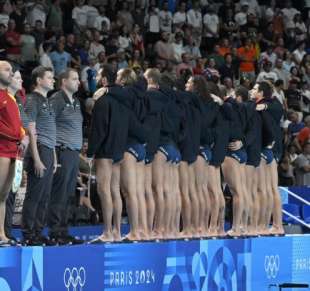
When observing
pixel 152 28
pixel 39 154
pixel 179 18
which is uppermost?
pixel 179 18

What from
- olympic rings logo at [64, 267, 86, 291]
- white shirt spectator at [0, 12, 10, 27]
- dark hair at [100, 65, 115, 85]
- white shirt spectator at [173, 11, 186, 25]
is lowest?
olympic rings logo at [64, 267, 86, 291]

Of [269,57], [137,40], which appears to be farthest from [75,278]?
[269,57]

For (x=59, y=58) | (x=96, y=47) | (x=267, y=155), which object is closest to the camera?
(x=267, y=155)

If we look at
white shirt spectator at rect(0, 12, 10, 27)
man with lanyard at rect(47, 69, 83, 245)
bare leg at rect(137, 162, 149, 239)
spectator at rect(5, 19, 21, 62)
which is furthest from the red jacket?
white shirt spectator at rect(0, 12, 10, 27)

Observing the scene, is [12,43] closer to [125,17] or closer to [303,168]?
[125,17]

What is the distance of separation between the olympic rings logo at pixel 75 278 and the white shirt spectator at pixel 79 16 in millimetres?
13298

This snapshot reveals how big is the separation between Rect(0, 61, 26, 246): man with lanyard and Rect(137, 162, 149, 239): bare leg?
274cm

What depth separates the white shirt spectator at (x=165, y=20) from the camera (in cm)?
2853

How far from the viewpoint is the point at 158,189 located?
15930 mm

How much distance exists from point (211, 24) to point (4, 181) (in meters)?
17.5

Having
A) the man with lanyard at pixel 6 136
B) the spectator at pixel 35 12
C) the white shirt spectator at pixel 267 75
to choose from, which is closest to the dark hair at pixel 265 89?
the man with lanyard at pixel 6 136

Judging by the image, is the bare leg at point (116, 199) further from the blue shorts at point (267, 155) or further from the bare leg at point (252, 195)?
the blue shorts at point (267, 155)

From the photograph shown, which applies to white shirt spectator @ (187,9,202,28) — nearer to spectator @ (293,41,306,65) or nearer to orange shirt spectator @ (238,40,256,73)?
orange shirt spectator @ (238,40,256,73)

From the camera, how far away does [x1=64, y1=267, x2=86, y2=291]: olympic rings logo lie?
13258 mm
